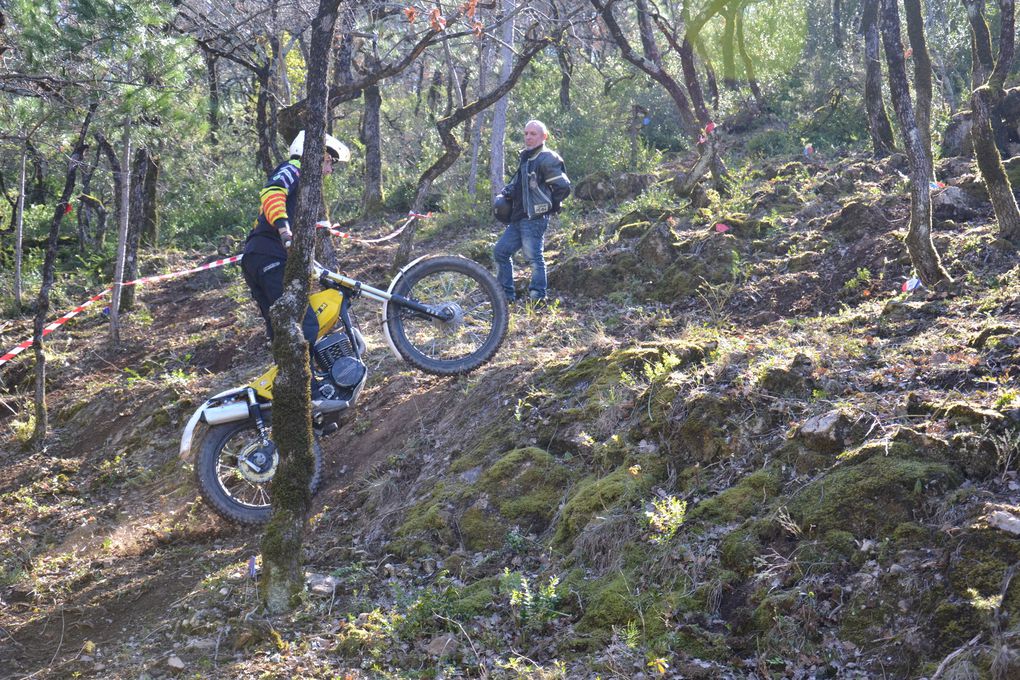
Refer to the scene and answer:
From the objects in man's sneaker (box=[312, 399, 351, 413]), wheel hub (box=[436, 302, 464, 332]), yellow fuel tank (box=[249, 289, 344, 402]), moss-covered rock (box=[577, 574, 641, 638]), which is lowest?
moss-covered rock (box=[577, 574, 641, 638])

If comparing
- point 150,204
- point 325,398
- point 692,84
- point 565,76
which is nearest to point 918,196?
point 325,398

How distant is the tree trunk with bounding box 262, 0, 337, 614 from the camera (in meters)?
4.93

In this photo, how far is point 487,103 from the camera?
413 inches

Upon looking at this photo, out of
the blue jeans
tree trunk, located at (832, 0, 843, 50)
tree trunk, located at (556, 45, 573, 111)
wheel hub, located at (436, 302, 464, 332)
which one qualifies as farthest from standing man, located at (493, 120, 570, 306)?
tree trunk, located at (832, 0, 843, 50)

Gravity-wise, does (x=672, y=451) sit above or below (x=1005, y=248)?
below

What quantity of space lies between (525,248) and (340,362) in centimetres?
304

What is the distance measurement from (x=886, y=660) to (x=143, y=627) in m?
3.92

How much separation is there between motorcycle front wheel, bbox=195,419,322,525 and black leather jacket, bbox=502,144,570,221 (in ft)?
11.3

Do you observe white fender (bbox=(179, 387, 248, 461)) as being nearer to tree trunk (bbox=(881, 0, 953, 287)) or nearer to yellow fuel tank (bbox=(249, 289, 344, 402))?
yellow fuel tank (bbox=(249, 289, 344, 402))

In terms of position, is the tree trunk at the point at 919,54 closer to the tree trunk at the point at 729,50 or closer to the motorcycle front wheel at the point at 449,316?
the motorcycle front wheel at the point at 449,316

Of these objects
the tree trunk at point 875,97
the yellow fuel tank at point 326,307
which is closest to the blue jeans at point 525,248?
the yellow fuel tank at point 326,307

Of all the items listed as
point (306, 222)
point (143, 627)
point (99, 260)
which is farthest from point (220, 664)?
point (99, 260)

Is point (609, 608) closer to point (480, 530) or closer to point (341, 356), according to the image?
point (480, 530)

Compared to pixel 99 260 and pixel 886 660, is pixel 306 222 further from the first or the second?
pixel 99 260
